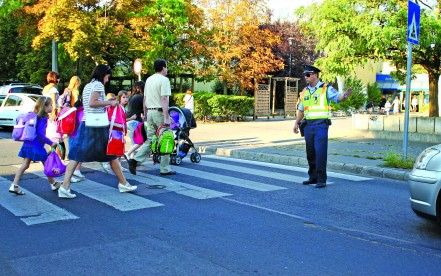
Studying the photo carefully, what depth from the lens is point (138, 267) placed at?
402 centimetres

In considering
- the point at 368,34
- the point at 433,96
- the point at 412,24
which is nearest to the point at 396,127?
the point at 433,96

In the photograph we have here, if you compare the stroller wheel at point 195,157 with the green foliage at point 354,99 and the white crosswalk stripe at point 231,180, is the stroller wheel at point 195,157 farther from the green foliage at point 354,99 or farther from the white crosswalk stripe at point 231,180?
the green foliage at point 354,99

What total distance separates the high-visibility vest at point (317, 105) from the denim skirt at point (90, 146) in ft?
11.1

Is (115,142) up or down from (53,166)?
up

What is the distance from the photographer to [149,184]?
25.5ft

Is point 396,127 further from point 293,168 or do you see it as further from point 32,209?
point 32,209

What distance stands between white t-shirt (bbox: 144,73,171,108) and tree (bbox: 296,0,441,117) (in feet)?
26.8

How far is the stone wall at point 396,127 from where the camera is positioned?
14.9m

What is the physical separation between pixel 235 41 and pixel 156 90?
20183 mm

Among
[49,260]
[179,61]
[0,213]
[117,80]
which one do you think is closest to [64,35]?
[179,61]

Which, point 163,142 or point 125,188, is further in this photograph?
point 163,142

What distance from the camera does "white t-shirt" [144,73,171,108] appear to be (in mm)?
8188

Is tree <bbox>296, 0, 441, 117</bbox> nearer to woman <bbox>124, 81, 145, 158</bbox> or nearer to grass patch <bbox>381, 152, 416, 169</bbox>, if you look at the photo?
grass patch <bbox>381, 152, 416, 169</bbox>

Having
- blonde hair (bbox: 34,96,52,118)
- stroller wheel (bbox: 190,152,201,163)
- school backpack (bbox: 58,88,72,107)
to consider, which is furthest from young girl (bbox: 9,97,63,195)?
stroller wheel (bbox: 190,152,201,163)
